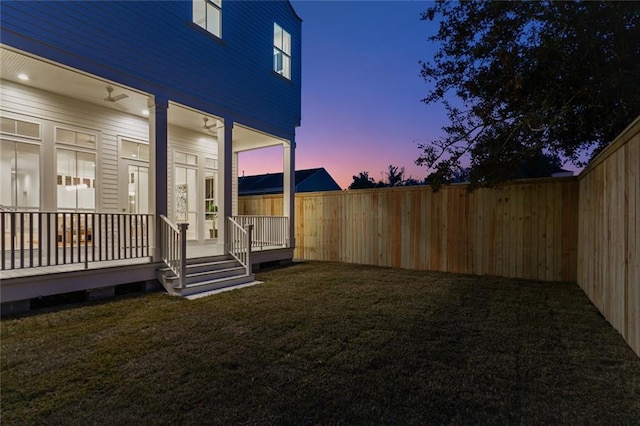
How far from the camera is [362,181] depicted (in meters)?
31.3

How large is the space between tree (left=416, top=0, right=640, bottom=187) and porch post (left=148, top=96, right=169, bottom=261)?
4625 mm

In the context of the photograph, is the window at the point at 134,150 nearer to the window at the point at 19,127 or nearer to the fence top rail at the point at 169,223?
the window at the point at 19,127

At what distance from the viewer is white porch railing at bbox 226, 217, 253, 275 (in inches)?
251

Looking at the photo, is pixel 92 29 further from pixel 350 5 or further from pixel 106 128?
pixel 350 5

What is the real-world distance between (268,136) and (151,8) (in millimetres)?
3455

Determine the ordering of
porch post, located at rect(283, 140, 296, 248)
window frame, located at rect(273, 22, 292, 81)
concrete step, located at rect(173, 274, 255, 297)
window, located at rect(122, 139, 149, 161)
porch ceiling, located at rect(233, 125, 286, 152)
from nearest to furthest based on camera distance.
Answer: concrete step, located at rect(173, 274, 255, 297)
window, located at rect(122, 139, 149, 161)
porch ceiling, located at rect(233, 125, 286, 152)
window frame, located at rect(273, 22, 292, 81)
porch post, located at rect(283, 140, 296, 248)

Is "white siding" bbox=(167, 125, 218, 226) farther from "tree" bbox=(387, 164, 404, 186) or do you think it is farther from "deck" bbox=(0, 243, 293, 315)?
"tree" bbox=(387, 164, 404, 186)

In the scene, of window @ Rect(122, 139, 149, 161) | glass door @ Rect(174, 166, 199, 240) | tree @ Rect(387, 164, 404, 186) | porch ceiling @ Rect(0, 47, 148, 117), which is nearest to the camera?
porch ceiling @ Rect(0, 47, 148, 117)

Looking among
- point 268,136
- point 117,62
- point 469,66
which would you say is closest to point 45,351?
point 117,62

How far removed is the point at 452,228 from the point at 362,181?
24661 mm

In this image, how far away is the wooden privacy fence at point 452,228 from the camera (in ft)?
19.3

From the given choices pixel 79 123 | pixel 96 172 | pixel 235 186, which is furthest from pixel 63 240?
pixel 235 186

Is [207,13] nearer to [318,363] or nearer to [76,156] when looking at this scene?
[76,156]

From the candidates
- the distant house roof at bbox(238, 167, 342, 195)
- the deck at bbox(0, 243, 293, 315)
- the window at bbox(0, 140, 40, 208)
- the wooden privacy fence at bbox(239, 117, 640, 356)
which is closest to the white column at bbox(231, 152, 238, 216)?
the wooden privacy fence at bbox(239, 117, 640, 356)
